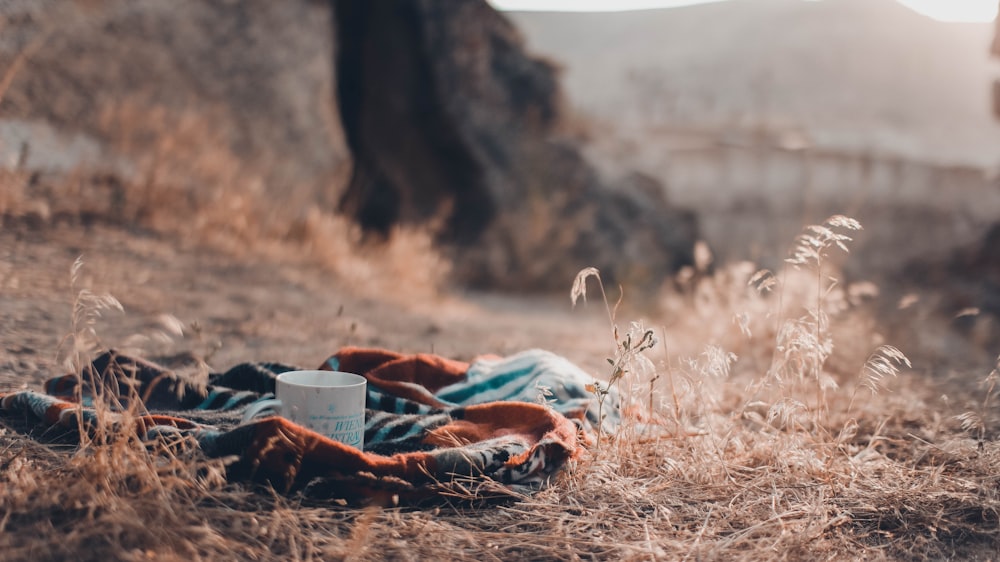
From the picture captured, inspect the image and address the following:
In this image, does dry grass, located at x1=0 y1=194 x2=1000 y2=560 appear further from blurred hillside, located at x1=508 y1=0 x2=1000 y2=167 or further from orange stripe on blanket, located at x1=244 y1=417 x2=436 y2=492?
blurred hillside, located at x1=508 y1=0 x2=1000 y2=167

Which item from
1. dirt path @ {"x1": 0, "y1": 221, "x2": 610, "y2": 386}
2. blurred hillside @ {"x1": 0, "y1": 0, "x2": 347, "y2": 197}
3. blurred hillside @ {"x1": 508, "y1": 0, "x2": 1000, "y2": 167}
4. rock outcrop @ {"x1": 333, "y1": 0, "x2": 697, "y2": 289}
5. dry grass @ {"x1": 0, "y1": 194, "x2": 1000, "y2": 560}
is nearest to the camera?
dry grass @ {"x1": 0, "y1": 194, "x2": 1000, "y2": 560}

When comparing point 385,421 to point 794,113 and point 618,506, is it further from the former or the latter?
point 794,113

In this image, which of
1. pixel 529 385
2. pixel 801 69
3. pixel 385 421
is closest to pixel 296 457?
pixel 385 421

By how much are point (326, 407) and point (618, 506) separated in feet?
2.12

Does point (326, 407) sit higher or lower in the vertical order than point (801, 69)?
lower

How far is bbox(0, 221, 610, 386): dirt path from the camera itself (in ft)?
→ 8.82

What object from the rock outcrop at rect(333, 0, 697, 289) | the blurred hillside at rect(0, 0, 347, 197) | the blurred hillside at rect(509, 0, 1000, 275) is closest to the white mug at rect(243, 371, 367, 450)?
the blurred hillside at rect(0, 0, 347, 197)

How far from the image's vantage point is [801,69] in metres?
34.2

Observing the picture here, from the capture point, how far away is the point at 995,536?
1.51m

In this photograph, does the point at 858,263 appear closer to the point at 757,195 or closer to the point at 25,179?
the point at 757,195

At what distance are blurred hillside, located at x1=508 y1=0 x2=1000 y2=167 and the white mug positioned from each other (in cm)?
2377

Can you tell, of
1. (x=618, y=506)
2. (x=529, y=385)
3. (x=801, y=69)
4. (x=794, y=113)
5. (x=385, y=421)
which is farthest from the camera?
(x=801, y=69)

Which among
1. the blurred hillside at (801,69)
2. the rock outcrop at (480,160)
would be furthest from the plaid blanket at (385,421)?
the blurred hillside at (801,69)

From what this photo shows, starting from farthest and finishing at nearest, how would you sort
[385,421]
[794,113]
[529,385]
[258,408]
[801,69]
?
[801,69]
[794,113]
[529,385]
[385,421]
[258,408]
